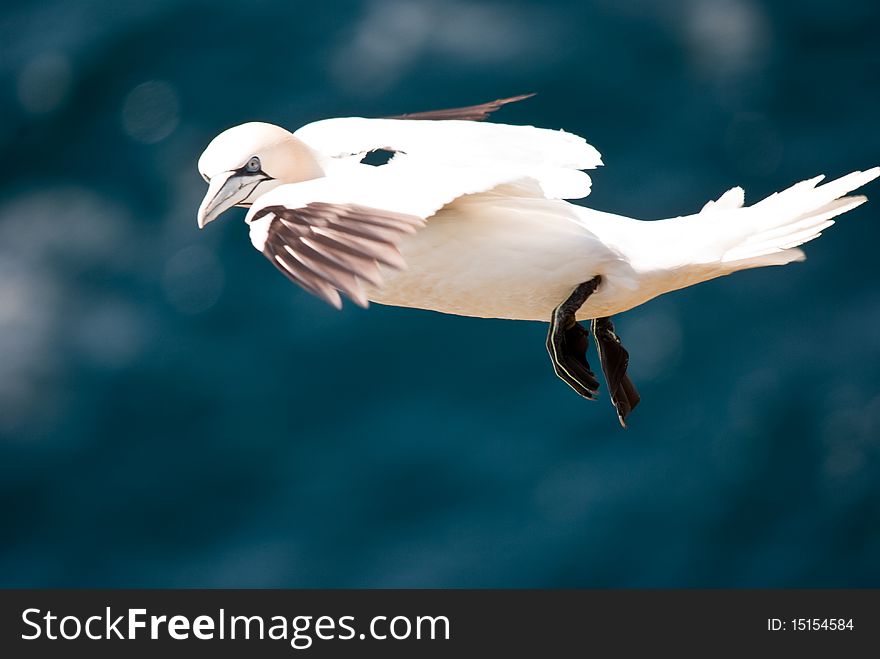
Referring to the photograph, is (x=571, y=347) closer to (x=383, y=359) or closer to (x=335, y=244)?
(x=335, y=244)

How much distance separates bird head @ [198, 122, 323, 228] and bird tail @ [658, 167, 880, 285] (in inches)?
60.5

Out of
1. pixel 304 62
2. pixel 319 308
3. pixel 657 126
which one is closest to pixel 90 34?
pixel 304 62

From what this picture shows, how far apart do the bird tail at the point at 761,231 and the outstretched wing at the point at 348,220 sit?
827 millimetres

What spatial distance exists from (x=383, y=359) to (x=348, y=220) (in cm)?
929

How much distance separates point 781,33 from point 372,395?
6.08 m

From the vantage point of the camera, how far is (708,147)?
15.4m

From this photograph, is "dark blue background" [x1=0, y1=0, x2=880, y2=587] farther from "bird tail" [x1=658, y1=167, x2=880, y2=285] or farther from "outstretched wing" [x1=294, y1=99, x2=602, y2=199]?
"bird tail" [x1=658, y1=167, x2=880, y2=285]

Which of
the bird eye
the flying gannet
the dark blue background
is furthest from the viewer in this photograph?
the dark blue background

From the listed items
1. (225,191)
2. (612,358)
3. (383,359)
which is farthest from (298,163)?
(383,359)

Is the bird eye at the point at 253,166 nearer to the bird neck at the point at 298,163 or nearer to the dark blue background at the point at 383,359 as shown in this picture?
the bird neck at the point at 298,163

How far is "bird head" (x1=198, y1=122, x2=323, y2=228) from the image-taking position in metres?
5.64

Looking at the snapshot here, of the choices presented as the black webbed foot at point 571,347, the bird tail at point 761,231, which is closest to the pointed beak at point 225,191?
the black webbed foot at point 571,347

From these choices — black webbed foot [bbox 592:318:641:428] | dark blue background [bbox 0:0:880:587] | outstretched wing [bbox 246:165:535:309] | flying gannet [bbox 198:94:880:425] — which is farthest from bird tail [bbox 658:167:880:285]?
dark blue background [bbox 0:0:880:587]

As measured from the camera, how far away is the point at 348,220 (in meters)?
5.00
